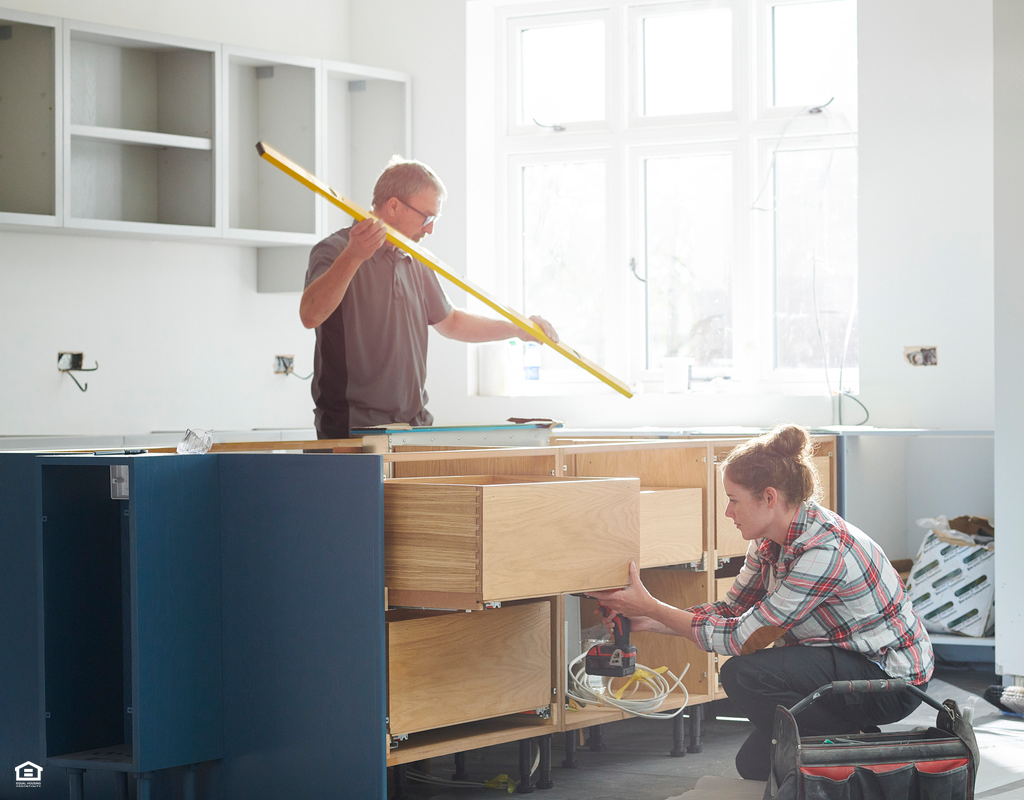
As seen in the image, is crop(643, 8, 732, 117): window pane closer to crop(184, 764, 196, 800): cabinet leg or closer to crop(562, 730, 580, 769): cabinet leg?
crop(562, 730, 580, 769): cabinet leg

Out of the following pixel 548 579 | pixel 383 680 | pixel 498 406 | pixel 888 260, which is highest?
pixel 888 260

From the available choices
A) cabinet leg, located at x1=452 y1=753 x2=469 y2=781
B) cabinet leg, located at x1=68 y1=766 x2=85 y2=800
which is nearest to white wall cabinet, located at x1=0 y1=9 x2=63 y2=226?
cabinet leg, located at x1=68 y1=766 x2=85 y2=800

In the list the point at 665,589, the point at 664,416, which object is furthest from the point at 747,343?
the point at 665,589

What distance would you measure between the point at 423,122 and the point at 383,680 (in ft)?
10.6

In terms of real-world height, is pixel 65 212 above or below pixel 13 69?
below

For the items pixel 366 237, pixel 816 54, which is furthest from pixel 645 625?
pixel 816 54

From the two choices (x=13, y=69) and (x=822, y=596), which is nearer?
(x=822, y=596)

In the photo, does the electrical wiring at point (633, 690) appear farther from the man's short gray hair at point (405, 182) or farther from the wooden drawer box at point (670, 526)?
the man's short gray hair at point (405, 182)

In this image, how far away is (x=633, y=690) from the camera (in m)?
2.81

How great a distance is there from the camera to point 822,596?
218 cm

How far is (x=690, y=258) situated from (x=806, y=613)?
278 cm

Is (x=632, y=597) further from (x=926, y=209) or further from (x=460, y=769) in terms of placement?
(x=926, y=209)

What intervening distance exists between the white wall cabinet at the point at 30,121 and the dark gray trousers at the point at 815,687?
9.07 ft

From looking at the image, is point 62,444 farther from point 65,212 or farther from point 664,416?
point 664,416
